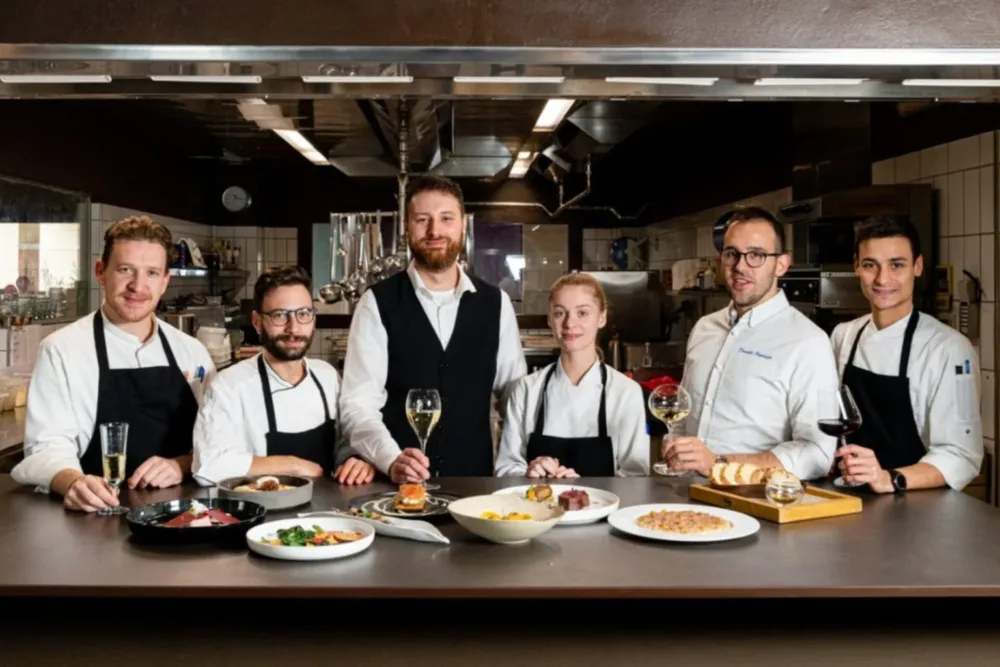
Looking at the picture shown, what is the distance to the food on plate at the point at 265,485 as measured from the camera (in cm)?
228

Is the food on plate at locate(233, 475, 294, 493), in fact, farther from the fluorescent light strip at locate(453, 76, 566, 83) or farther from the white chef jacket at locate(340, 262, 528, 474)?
the fluorescent light strip at locate(453, 76, 566, 83)

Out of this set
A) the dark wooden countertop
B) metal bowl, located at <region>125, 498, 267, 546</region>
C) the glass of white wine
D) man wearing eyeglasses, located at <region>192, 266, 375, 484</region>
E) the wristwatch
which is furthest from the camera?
man wearing eyeglasses, located at <region>192, 266, 375, 484</region>

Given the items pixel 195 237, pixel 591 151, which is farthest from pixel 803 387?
pixel 195 237

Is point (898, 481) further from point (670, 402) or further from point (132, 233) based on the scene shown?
point (132, 233)

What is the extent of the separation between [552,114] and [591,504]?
3.48 m

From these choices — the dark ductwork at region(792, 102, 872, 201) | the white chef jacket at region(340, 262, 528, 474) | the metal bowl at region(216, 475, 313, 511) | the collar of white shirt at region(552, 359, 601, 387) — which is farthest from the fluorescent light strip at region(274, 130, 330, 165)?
the metal bowl at region(216, 475, 313, 511)

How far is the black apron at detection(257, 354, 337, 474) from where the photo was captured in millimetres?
2793

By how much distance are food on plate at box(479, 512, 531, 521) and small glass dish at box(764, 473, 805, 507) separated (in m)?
0.59

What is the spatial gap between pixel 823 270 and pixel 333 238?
3.94 metres

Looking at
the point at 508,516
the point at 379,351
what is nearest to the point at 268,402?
the point at 379,351

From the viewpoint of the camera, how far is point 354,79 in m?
2.25

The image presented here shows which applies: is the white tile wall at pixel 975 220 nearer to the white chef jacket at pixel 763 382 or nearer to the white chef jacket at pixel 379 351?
the white chef jacket at pixel 763 382

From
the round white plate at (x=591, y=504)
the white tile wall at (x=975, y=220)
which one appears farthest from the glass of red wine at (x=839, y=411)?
the white tile wall at (x=975, y=220)

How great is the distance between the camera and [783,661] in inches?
68.7
